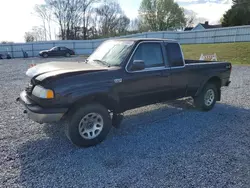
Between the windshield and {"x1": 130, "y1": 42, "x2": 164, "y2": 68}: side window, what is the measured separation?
22 centimetres

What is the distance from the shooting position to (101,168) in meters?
3.01

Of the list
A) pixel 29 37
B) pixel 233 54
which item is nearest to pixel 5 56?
pixel 233 54

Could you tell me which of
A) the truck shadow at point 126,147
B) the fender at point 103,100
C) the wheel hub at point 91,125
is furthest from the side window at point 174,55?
the wheel hub at point 91,125

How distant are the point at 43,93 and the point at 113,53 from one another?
1729mm

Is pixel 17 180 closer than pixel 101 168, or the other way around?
pixel 17 180

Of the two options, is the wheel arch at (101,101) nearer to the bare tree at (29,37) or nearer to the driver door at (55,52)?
the driver door at (55,52)

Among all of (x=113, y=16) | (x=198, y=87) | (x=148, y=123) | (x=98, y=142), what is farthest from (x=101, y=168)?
(x=113, y=16)

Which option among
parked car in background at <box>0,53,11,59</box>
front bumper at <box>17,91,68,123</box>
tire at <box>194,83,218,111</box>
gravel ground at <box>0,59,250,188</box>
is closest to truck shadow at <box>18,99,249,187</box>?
gravel ground at <box>0,59,250,188</box>

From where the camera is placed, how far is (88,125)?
365 centimetres

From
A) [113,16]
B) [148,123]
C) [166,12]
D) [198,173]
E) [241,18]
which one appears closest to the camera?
[198,173]

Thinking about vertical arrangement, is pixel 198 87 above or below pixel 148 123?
above

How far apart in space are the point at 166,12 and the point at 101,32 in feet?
65.1

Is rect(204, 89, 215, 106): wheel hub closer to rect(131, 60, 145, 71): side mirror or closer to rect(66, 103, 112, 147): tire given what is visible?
rect(131, 60, 145, 71): side mirror

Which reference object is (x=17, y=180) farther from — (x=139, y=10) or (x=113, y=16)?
(x=113, y=16)
